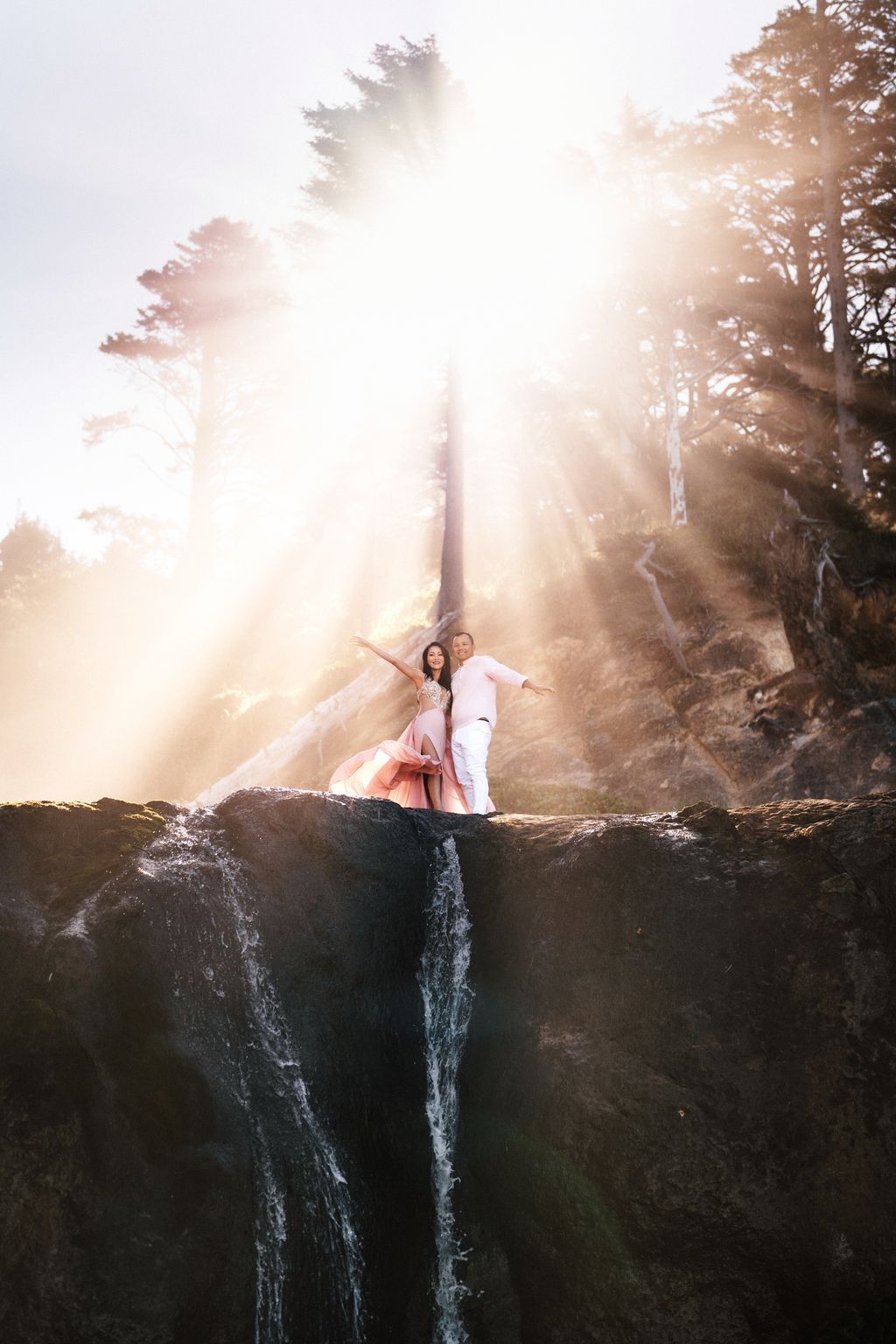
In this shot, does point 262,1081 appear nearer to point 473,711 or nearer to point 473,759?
point 473,759

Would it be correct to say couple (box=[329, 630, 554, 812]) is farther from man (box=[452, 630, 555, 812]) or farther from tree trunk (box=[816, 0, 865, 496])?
tree trunk (box=[816, 0, 865, 496])

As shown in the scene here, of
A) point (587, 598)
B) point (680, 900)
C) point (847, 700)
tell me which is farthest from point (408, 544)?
point (680, 900)

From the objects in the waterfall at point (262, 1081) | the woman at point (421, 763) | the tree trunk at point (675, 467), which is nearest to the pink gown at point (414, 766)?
the woman at point (421, 763)

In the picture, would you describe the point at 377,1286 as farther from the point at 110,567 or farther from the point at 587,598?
the point at 110,567

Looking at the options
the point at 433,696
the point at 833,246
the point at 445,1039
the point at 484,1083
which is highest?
the point at 833,246

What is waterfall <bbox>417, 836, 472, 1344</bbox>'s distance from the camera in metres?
4.65

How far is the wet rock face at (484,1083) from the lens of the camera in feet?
13.5

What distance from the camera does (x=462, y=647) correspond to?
959 centimetres

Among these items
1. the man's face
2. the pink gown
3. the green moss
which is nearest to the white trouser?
the pink gown

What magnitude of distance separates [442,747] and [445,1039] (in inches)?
174

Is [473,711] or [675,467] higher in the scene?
[675,467]

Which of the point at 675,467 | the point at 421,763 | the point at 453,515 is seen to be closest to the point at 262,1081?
the point at 421,763

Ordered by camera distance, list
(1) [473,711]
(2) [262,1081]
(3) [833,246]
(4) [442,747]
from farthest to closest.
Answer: (3) [833,246]
(4) [442,747]
(1) [473,711]
(2) [262,1081]

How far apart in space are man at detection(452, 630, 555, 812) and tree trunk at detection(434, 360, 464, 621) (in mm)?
10459
